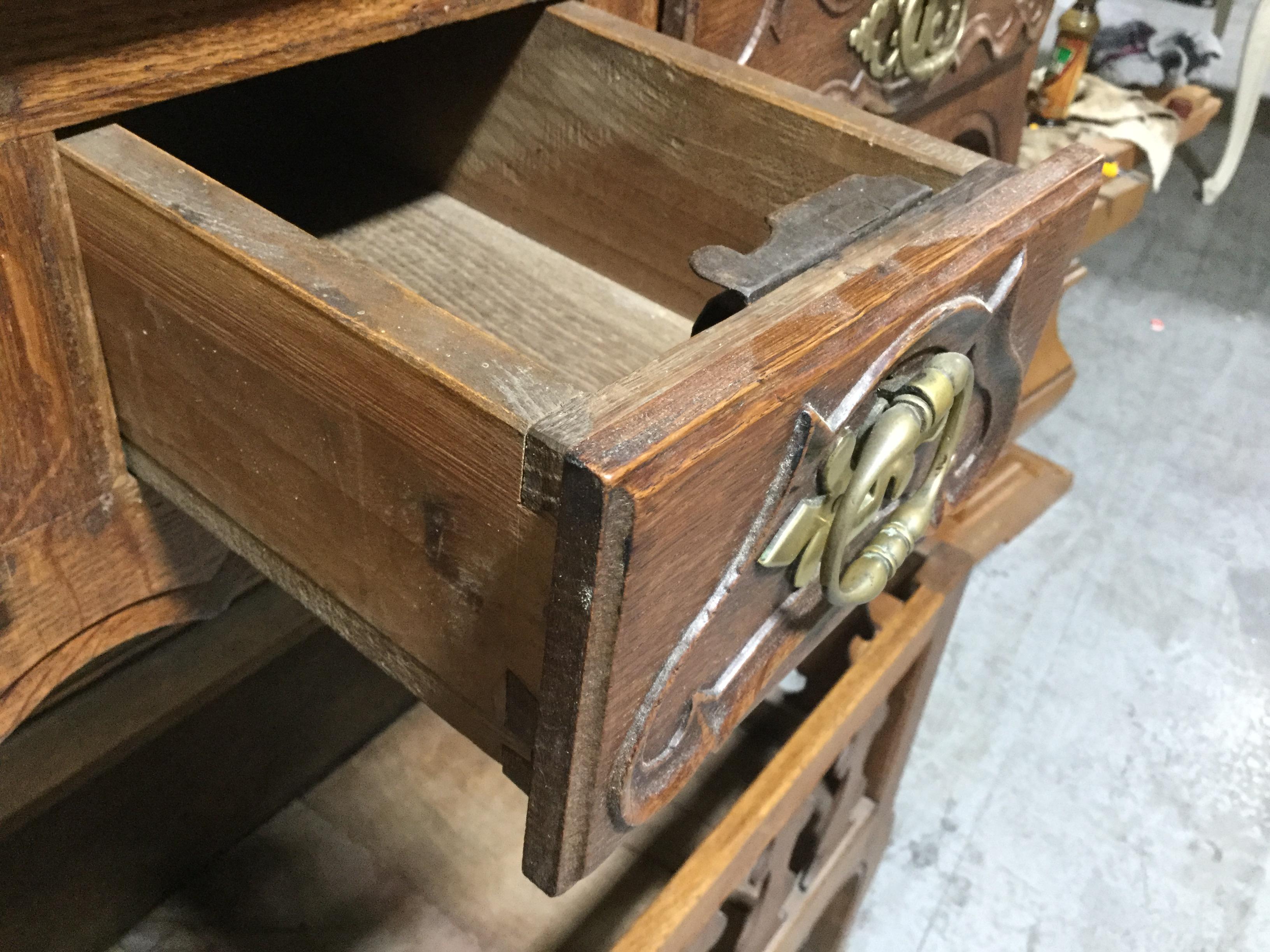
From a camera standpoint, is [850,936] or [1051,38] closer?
[850,936]

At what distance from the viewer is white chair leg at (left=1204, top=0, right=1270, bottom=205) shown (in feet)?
6.34

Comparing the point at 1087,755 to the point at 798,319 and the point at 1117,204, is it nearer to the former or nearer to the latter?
the point at 1117,204

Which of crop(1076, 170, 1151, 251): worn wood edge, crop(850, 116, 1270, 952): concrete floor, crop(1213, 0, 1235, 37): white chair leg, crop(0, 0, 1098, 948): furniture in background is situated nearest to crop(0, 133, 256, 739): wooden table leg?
crop(0, 0, 1098, 948): furniture in background

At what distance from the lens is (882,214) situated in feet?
1.49

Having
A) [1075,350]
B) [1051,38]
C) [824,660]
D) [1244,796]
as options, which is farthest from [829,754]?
[1051,38]

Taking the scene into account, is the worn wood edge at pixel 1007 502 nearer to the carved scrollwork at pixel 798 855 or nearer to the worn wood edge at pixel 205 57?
the carved scrollwork at pixel 798 855

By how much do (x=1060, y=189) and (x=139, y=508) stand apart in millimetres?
479

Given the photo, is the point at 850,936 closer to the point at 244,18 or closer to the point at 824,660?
the point at 824,660

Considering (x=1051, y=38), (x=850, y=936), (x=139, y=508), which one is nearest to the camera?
(x=139, y=508)

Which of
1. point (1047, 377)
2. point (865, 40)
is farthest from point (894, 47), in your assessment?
point (1047, 377)

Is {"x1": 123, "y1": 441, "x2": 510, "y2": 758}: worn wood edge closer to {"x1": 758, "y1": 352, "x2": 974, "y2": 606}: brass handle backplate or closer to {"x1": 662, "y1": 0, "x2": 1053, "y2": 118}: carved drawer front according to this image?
{"x1": 758, "y1": 352, "x2": 974, "y2": 606}: brass handle backplate

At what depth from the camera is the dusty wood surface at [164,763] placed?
78 centimetres

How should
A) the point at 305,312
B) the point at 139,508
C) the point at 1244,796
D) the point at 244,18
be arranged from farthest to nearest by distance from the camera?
the point at 1244,796, the point at 139,508, the point at 244,18, the point at 305,312

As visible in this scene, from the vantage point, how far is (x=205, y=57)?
48 cm
